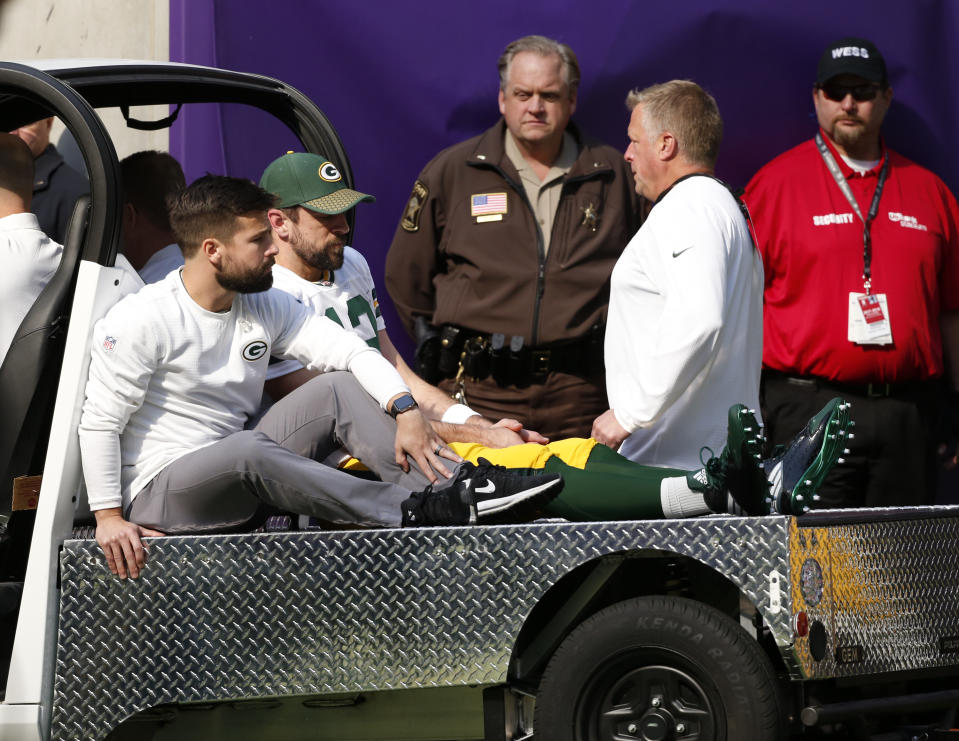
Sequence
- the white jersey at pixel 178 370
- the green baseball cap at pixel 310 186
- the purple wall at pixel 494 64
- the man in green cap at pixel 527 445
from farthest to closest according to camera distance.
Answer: the purple wall at pixel 494 64 < the green baseball cap at pixel 310 186 < the white jersey at pixel 178 370 < the man in green cap at pixel 527 445

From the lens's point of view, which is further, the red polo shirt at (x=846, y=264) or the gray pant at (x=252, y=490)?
the red polo shirt at (x=846, y=264)

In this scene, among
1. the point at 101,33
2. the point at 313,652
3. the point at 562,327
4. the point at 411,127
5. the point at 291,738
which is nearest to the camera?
the point at 313,652

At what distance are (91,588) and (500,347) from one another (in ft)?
7.48

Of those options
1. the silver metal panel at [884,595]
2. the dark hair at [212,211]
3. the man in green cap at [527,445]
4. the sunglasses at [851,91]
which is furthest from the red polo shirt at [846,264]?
the dark hair at [212,211]

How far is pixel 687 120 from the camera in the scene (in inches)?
174

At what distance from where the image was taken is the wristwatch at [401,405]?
12.9ft

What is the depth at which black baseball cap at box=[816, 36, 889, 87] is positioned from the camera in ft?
18.7

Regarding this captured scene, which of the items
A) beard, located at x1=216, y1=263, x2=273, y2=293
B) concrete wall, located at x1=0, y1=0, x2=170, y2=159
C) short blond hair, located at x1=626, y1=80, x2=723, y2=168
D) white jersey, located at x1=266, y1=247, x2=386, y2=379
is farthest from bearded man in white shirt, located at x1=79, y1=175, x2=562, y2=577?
concrete wall, located at x1=0, y1=0, x2=170, y2=159

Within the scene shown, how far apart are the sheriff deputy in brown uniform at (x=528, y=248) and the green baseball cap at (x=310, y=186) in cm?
102

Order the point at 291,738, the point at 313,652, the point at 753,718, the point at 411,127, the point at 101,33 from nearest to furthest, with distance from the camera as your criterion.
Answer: the point at 753,718 → the point at 313,652 → the point at 291,738 → the point at 411,127 → the point at 101,33

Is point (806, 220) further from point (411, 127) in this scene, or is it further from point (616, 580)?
point (616, 580)

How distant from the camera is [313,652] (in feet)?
11.6

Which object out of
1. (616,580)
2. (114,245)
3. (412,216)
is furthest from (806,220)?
(114,245)

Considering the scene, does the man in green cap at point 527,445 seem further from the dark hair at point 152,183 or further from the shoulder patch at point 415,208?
the shoulder patch at point 415,208
